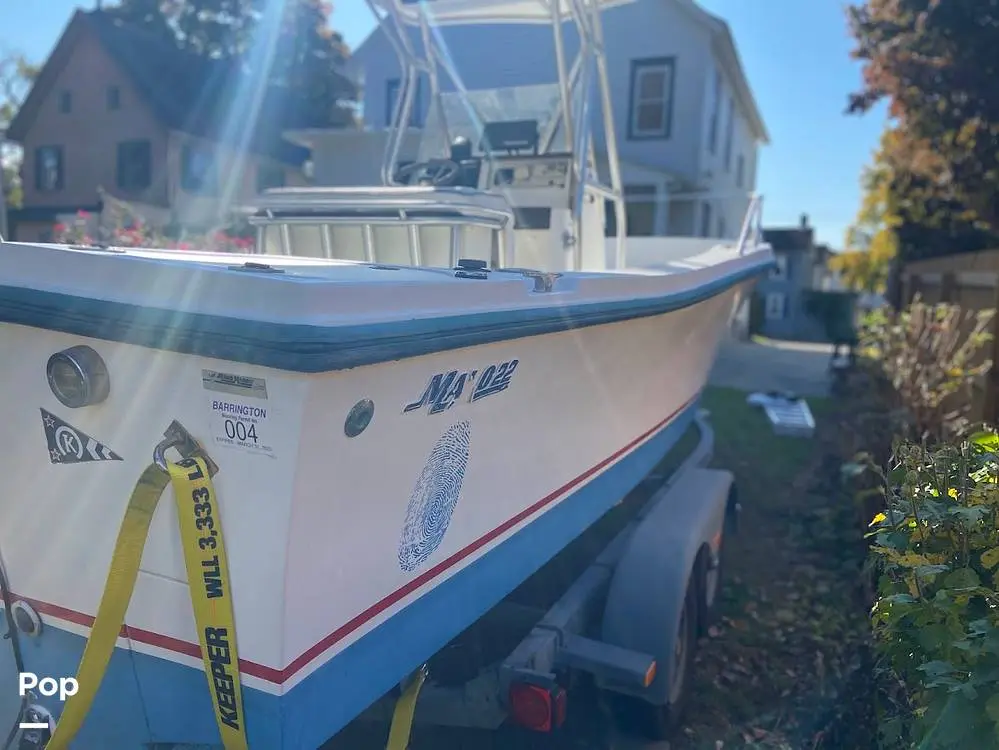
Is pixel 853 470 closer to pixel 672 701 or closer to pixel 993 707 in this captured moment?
pixel 672 701

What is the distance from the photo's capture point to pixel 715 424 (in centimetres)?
829

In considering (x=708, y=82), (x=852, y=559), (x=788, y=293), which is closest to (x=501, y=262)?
(x=852, y=559)

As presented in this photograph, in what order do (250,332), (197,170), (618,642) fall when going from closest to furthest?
(250,332) → (618,642) → (197,170)

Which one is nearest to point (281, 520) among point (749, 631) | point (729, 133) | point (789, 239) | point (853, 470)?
point (749, 631)

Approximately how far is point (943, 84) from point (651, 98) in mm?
4812

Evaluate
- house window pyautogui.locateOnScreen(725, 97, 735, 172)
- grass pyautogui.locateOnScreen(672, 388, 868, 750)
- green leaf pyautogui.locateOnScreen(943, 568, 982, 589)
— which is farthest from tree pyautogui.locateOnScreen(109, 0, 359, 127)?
green leaf pyautogui.locateOnScreen(943, 568, 982, 589)

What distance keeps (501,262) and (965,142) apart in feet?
34.2

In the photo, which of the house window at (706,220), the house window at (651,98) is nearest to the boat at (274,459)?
the house window at (651,98)

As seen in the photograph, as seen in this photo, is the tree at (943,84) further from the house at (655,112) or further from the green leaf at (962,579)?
the green leaf at (962,579)

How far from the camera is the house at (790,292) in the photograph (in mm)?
26859

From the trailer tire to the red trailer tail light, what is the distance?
1.73ft

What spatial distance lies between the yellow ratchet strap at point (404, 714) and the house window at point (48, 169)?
23870 millimetres

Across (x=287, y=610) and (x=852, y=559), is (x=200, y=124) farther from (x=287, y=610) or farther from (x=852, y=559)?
(x=287, y=610)

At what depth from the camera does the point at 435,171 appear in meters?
4.54
